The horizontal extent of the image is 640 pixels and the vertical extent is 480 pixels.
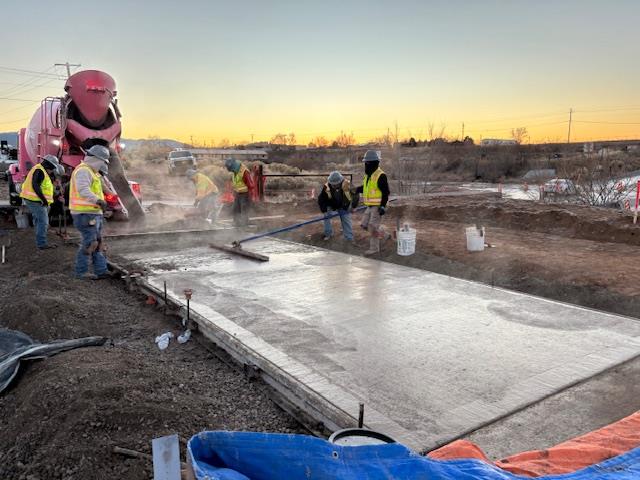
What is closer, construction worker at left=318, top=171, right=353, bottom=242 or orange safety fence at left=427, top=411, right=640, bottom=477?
orange safety fence at left=427, top=411, right=640, bottom=477

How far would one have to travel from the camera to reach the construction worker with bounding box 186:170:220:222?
493 inches

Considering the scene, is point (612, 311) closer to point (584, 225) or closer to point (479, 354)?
point (479, 354)

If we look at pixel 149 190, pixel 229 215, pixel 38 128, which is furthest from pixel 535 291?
pixel 149 190

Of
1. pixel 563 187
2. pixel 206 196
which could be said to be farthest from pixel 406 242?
pixel 563 187

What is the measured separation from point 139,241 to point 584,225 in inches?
364

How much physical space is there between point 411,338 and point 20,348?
3.52 metres

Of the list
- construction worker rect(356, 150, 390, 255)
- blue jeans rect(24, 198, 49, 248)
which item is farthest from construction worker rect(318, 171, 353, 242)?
blue jeans rect(24, 198, 49, 248)

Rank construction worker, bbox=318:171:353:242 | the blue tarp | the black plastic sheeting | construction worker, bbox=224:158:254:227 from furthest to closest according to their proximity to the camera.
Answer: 1. construction worker, bbox=224:158:254:227
2. construction worker, bbox=318:171:353:242
3. the black plastic sheeting
4. the blue tarp

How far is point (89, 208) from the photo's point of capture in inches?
290

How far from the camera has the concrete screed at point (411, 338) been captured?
3.70 m

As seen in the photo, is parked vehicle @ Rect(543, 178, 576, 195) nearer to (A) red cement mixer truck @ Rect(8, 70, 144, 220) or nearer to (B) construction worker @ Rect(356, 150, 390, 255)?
(B) construction worker @ Rect(356, 150, 390, 255)

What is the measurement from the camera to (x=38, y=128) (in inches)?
458

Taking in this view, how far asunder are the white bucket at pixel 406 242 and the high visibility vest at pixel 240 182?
4755mm

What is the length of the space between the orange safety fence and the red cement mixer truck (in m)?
9.84
